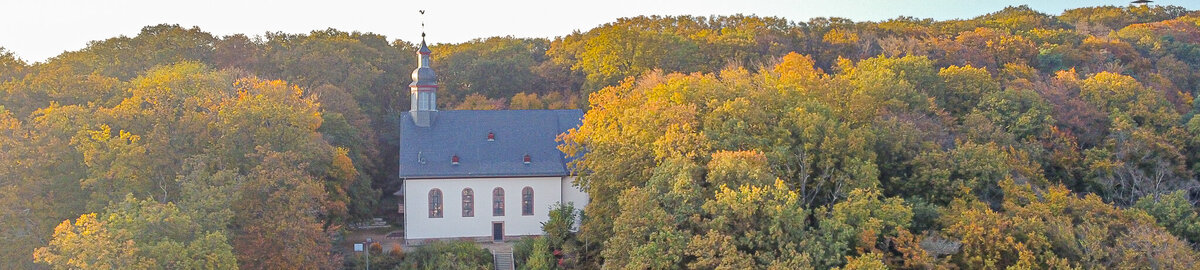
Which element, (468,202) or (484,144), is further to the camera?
(484,144)

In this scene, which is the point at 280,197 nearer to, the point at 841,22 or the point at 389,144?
the point at 389,144

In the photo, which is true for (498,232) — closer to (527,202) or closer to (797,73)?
(527,202)

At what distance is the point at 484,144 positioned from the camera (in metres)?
36.0

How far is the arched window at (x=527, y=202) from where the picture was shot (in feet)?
117

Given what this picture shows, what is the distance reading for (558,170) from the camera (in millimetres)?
35656

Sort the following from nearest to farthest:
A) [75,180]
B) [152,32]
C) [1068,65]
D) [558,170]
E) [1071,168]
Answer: [75,180] < [1071,168] < [558,170] < [152,32] < [1068,65]

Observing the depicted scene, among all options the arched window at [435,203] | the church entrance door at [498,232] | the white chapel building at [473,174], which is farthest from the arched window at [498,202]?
the arched window at [435,203]

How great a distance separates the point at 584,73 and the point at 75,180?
27.9 m

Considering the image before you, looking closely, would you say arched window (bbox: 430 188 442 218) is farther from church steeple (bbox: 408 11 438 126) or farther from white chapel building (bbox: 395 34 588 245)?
church steeple (bbox: 408 11 438 126)

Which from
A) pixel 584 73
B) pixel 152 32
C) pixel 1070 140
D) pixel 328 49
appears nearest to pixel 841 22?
pixel 584 73

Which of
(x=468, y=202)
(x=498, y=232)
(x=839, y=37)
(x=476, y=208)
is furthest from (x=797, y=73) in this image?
(x=839, y=37)

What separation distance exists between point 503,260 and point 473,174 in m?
3.84

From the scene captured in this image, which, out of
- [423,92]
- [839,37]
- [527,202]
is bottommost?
[527,202]

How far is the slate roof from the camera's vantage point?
1379 inches
